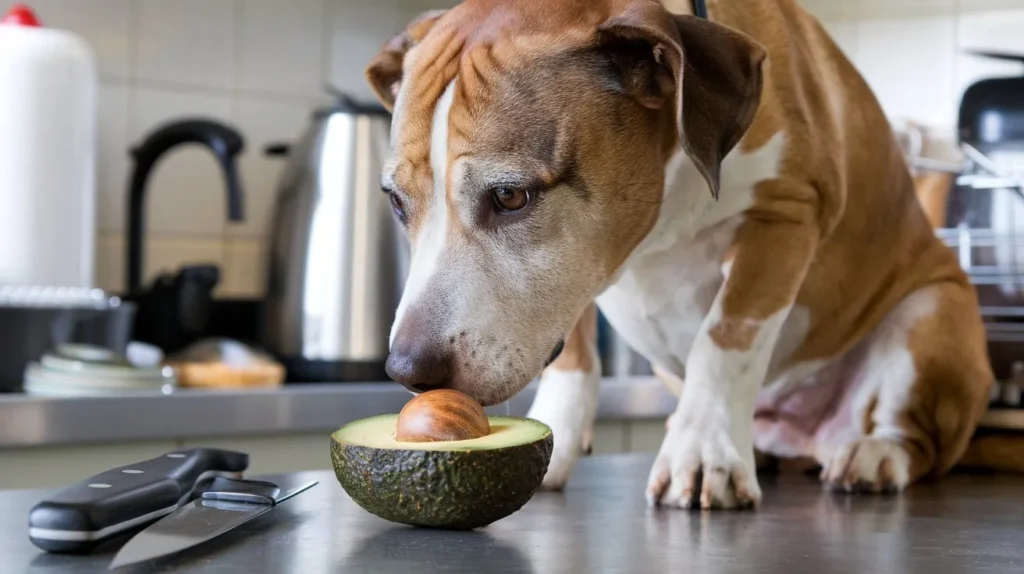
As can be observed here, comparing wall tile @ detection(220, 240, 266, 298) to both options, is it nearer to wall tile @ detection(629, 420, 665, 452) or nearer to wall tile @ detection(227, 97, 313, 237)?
wall tile @ detection(227, 97, 313, 237)

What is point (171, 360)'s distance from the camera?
189 cm

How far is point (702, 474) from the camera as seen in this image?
937 millimetres

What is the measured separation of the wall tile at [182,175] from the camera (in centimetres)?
219

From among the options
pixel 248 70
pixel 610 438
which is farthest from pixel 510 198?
pixel 248 70

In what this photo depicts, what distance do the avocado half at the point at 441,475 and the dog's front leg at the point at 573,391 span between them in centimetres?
35

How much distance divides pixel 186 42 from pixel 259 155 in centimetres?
26

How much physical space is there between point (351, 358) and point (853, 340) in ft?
2.90

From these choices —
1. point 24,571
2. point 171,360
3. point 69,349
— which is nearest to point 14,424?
point 69,349

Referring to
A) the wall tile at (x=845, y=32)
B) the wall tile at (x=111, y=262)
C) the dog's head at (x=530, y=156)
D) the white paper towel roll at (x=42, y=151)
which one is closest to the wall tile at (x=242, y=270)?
the wall tile at (x=111, y=262)

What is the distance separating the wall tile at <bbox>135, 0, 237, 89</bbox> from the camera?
2.18 m

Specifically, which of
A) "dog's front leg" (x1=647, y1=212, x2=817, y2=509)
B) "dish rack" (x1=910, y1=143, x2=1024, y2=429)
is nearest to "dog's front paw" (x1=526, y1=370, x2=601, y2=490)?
"dog's front leg" (x1=647, y1=212, x2=817, y2=509)

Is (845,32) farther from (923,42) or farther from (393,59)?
(393,59)

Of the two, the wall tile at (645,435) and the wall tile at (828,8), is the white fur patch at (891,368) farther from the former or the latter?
the wall tile at (828,8)

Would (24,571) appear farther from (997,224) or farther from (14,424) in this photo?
(997,224)
